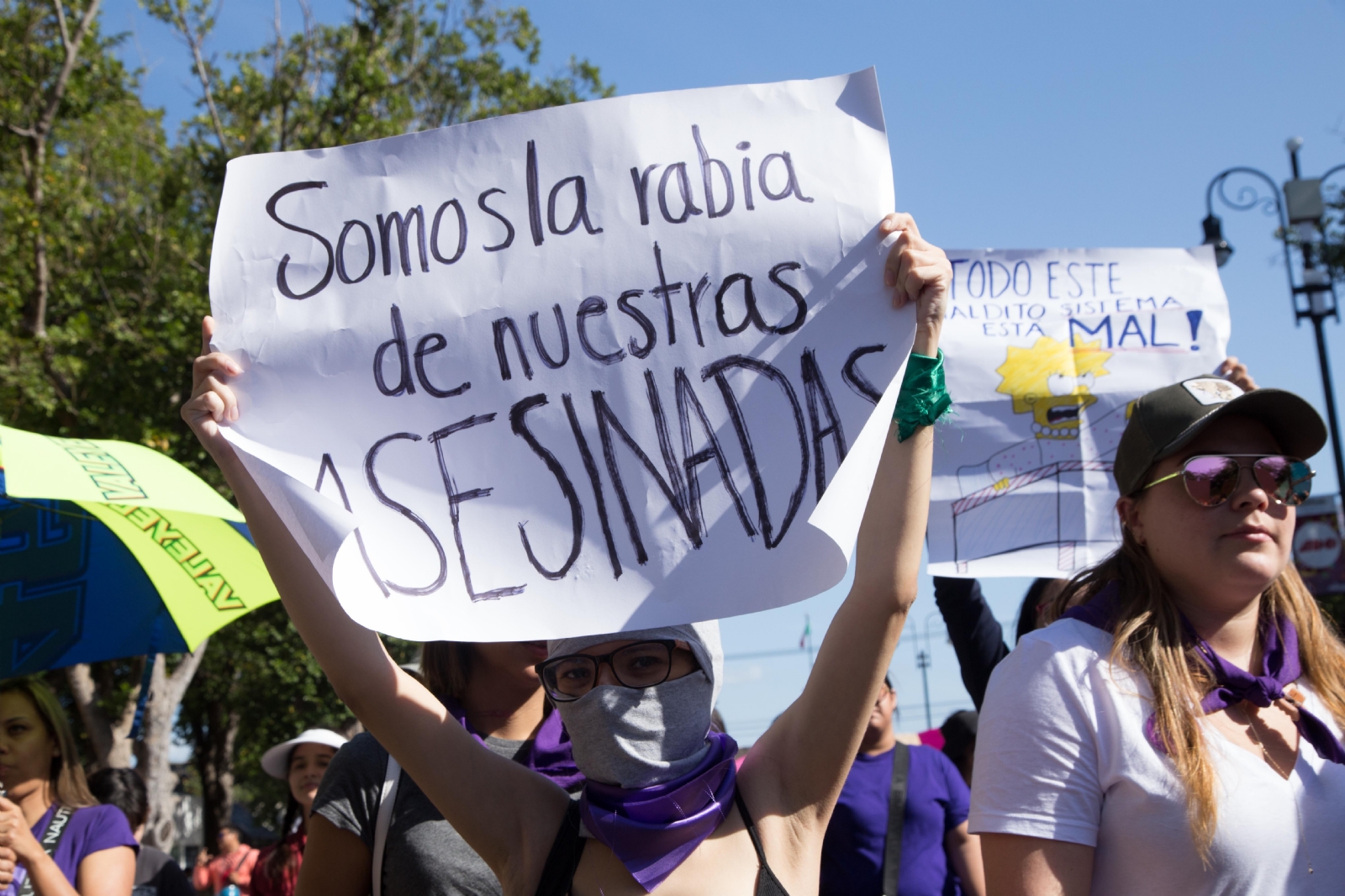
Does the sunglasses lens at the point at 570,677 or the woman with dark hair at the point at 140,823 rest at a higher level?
the sunglasses lens at the point at 570,677

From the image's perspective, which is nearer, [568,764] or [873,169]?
[873,169]

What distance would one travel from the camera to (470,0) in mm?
15000

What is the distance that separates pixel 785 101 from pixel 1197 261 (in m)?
2.48

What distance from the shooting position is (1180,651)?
1966 millimetres

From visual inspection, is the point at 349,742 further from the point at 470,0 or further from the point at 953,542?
the point at 470,0

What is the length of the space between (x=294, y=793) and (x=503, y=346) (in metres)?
Result: 3.28

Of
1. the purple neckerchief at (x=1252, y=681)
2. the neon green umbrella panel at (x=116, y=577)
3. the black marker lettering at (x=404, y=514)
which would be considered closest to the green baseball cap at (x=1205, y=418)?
the purple neckerchief at (x=1252, y=681)

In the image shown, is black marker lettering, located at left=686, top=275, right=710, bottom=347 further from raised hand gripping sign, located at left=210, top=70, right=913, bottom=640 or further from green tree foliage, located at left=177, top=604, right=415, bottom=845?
green tree foliage, located at left=177, top=604, right=415, bottom=845

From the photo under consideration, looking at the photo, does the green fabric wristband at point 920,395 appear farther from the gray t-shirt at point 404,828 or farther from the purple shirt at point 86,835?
the purple shirt at point 86,835

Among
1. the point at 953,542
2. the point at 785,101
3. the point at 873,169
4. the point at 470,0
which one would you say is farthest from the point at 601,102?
the point at 470,0

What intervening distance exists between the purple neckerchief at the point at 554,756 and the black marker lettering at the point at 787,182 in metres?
1.07

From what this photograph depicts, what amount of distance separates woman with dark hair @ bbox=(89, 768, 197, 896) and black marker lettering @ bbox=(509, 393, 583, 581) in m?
2.55

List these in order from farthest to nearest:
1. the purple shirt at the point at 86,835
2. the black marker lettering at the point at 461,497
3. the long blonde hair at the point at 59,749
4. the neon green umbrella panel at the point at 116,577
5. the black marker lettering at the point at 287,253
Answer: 1. the neon green umbrella panel at the point at 116,577
2. the long blonde hair at the point at 59,749
3. the purple shirt at the point at 86,835
4. the black marker lettering at the point at 287,253
5. the black marker lettering at the point at 461,497

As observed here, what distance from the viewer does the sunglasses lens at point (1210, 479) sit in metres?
2.04
